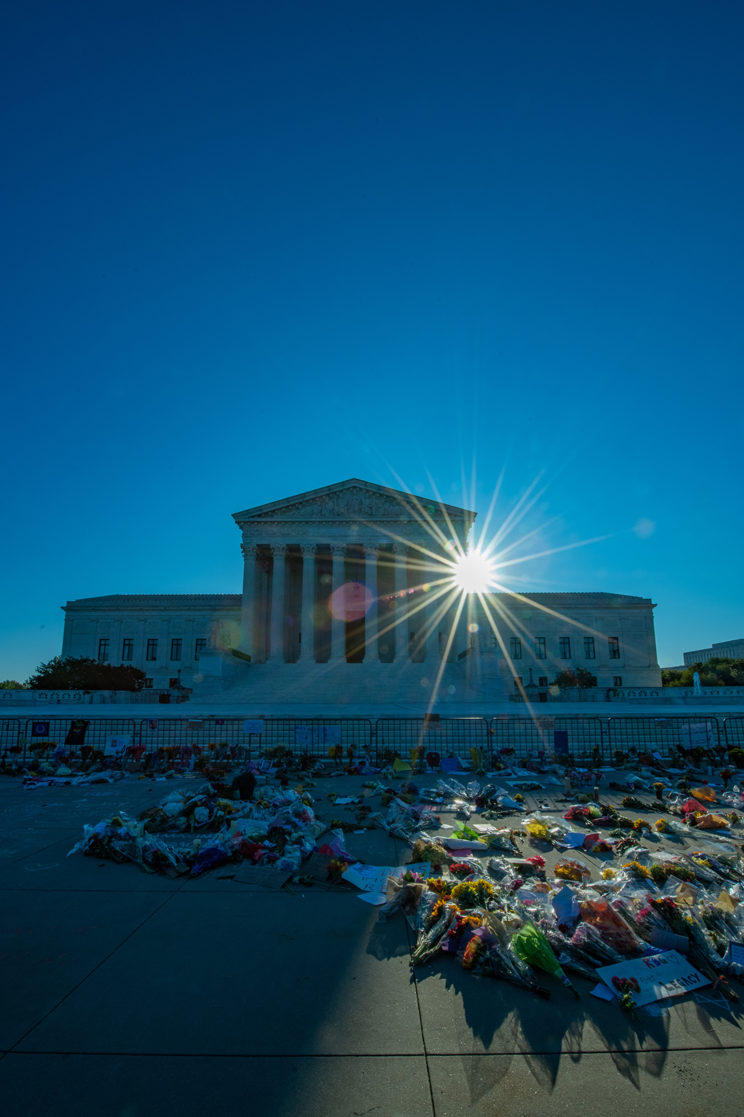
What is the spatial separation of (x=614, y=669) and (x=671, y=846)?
215ft

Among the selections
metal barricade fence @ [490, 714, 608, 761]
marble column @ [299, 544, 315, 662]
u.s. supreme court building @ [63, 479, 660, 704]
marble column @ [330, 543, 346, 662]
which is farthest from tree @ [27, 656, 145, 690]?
metal barricade fence @ [490, 714, 608, 761]

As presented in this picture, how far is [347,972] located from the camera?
4.94m

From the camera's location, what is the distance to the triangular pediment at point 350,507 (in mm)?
49438

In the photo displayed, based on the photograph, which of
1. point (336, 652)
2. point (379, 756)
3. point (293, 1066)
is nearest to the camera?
point (293, 1066)

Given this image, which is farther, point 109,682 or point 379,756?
point 109,682

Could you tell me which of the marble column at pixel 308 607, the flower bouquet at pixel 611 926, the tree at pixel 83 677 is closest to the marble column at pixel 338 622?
the marble column at pixel 308 607

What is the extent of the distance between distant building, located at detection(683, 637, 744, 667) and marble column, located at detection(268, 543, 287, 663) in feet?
208

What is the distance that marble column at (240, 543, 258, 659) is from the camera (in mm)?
48688

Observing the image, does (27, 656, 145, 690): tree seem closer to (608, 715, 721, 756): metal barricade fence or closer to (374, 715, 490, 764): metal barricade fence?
(374, 715, 490, 764): metal barricade fence

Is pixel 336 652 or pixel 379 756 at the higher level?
pixel 336 652

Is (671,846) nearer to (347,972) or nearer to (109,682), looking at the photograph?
(347,972)

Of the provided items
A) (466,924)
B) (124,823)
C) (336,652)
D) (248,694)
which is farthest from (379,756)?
(336,652)

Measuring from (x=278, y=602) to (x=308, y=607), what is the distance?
7.84 feet

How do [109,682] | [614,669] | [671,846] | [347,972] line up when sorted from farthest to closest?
[614,669] → [109,682] → [671,846] → [347,972]
